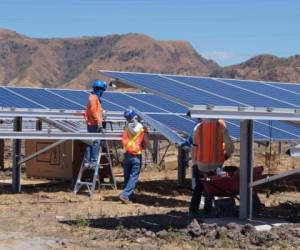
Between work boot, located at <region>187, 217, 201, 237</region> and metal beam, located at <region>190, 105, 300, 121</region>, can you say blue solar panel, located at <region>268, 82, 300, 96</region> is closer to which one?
metal beam, located at <region>190, 105, 300, 121</region>

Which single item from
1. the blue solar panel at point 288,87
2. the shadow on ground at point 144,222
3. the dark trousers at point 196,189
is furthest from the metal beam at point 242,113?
the blue solar panel at point 288,87

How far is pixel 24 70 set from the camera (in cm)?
13688

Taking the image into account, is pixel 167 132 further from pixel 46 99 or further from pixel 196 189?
pixel 46 99

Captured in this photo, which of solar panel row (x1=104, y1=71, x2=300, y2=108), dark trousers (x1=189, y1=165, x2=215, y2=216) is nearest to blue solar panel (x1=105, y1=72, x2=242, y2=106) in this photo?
solar panel row (x1=104, y1=71, x2=300, y2=108)

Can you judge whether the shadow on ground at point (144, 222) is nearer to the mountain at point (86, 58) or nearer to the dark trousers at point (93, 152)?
the dark trousers at point (93, 152)

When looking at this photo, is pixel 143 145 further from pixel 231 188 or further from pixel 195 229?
pixel 195 229

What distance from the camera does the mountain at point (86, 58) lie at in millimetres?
133375

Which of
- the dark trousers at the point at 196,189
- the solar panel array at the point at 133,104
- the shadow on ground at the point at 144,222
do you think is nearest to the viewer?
the shadow on ground at the point at 144,222

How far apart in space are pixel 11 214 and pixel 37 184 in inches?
216

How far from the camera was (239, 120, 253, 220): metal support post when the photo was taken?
12.0m

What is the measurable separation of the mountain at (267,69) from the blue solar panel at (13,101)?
Result: 83.6 m

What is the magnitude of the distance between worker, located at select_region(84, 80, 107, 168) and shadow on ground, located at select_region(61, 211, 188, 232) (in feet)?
10.7

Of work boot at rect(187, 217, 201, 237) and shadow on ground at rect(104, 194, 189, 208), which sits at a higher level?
work boot at rect(187, 217, 201, 237)

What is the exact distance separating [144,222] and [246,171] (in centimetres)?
182
